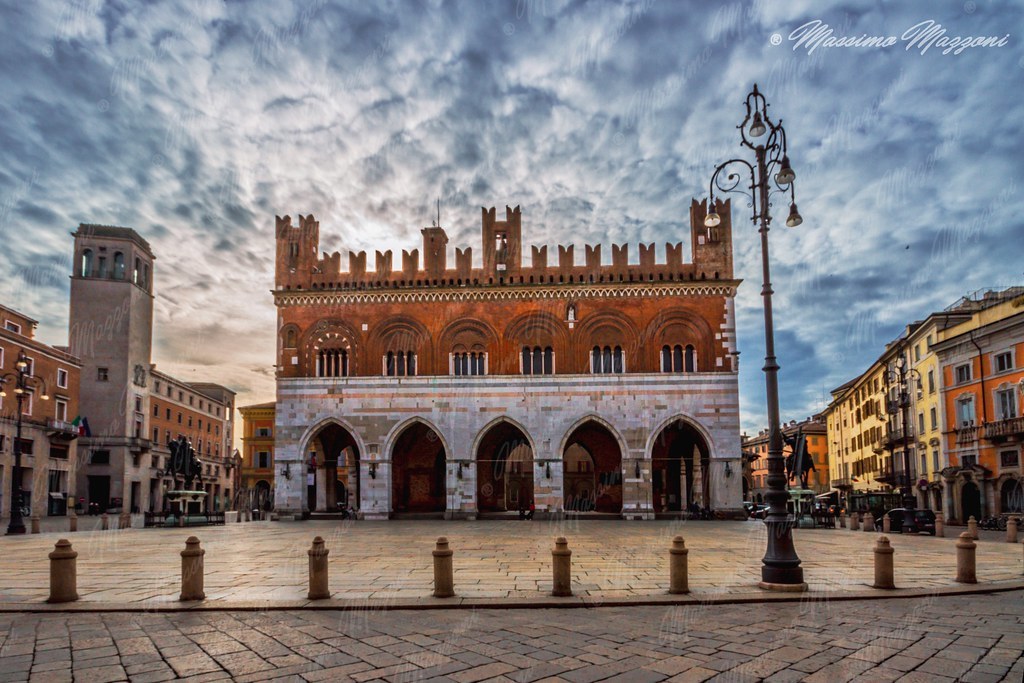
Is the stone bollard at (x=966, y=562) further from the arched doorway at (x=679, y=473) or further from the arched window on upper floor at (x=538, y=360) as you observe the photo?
the arched window on upper floor at (x=538, y=360)

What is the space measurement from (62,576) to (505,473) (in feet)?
99.7

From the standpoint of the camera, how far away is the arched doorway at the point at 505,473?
3791cm

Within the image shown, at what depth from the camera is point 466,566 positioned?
13.4m

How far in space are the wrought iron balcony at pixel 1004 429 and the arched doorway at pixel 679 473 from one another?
11.7 m

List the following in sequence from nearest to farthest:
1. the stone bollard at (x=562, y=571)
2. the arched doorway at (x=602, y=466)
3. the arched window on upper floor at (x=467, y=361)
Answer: the stone bollard at (x=562, y=571) → the arched window on upper floor at (x=467, y=361) → the arched doorway at (x=602, y=466)

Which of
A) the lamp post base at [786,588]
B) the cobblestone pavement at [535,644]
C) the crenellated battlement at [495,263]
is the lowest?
the lamp post base at [786,588]

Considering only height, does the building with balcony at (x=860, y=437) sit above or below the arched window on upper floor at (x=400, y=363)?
below

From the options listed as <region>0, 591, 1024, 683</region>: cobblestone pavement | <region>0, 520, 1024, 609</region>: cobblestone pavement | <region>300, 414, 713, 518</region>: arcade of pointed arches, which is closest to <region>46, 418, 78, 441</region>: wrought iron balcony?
<region>300, 414, 713, 518</region>: arcade of pointed arches

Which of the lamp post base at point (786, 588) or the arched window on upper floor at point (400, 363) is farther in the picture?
the arched window on upper floor at point (400, 363)

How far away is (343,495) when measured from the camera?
66000 mm

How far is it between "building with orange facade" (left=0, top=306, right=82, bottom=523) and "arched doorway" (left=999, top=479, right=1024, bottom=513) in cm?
4480

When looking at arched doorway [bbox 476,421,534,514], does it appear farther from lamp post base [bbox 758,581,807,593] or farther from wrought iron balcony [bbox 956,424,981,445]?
lamp post base [bbox 758,581,807,593]

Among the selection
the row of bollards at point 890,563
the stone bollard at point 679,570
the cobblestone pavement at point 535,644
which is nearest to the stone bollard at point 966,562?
the row of bollards at point 890,563

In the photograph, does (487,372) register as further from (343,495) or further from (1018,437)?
(343,495)
